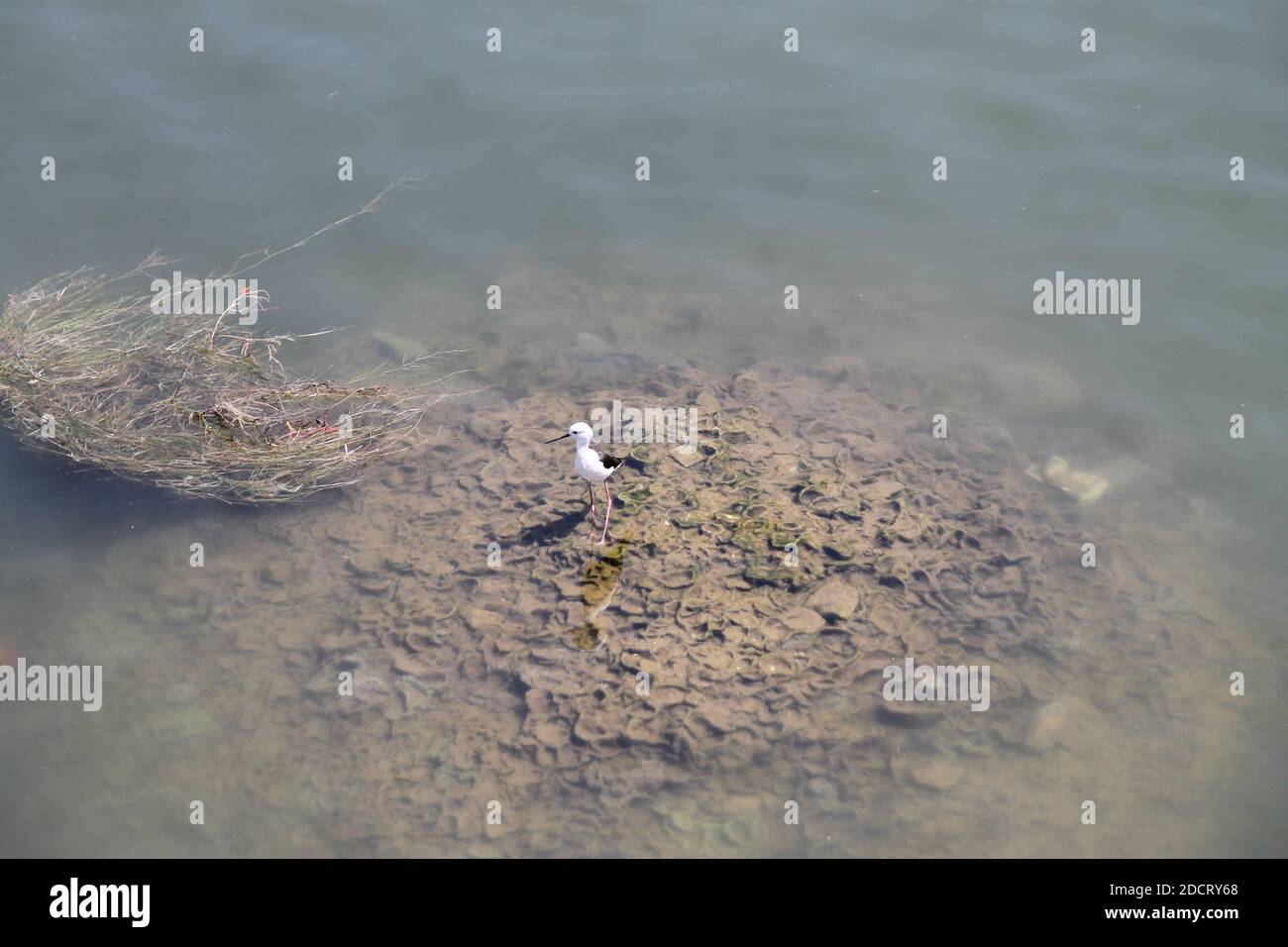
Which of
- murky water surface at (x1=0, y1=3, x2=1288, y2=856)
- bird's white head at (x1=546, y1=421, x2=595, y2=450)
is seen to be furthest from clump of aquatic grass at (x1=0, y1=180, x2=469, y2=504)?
bird's white head at (x1=546, y1=421, x2=595, y2=450)

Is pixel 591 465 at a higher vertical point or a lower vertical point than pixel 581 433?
lower

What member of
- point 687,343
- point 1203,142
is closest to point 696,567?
point 687,343

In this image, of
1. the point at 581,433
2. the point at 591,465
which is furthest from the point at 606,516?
the point at 581,433

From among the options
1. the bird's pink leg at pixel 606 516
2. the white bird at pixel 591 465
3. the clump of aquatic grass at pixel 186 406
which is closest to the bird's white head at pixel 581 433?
the white bird at pixel 591 465

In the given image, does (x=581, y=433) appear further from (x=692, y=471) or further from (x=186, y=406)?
(x=186, y=406)

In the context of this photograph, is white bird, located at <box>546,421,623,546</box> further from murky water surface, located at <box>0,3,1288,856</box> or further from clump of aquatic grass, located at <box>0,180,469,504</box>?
clump of aquatic grass, located at <box>0,180,469,504</box>

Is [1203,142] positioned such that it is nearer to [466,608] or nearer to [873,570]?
[873,570]
